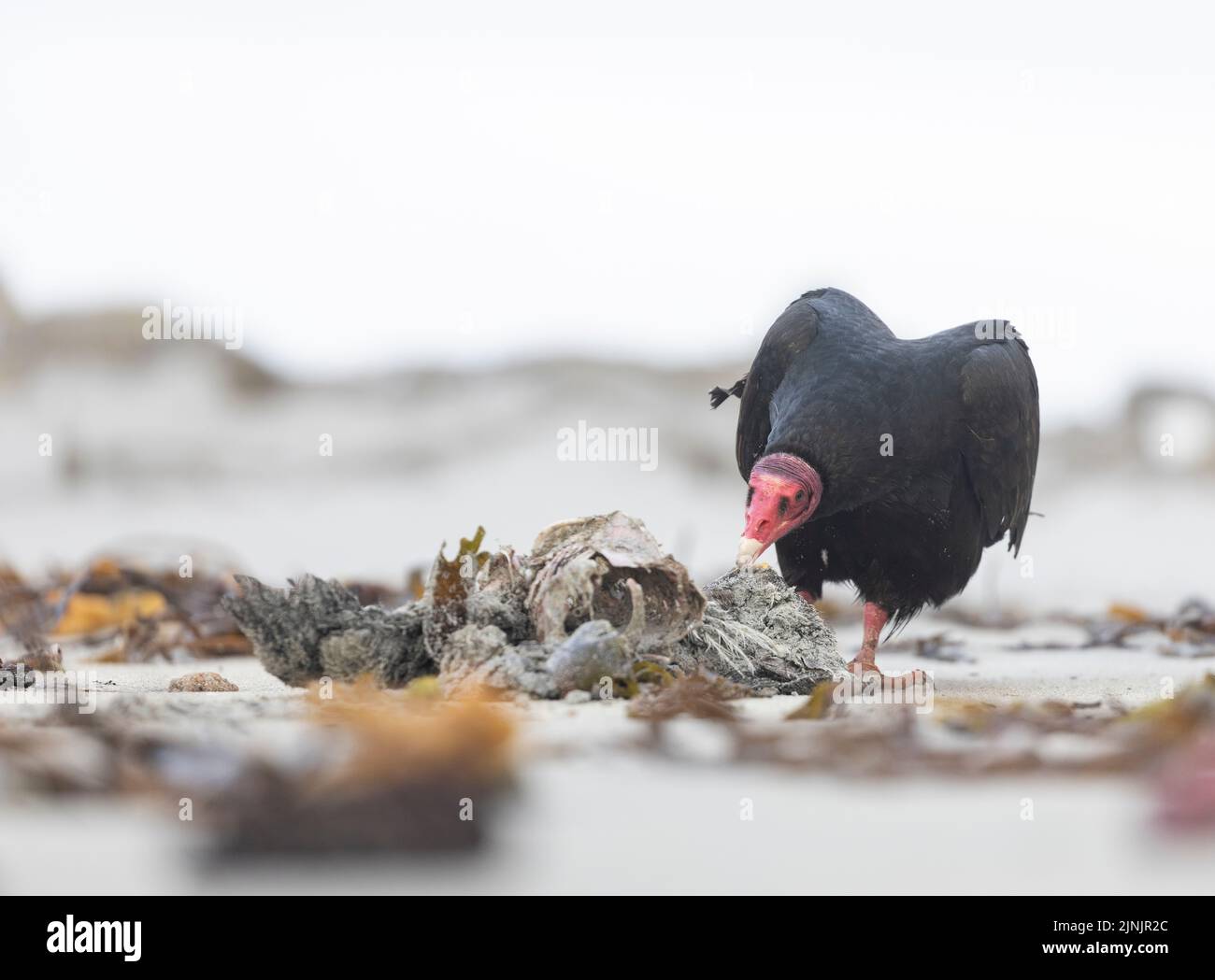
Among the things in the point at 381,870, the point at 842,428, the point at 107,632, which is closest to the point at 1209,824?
the point at 381,870

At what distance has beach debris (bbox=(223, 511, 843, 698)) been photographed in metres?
3.58

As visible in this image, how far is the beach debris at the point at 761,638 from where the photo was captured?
4086mm

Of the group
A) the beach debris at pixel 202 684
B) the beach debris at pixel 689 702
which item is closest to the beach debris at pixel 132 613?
the beach debris at pixel 202 684

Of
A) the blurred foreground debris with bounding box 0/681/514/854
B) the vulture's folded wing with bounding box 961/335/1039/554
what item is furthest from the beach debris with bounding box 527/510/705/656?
the vulture's folded wing with bounding box 961/335/1039/554

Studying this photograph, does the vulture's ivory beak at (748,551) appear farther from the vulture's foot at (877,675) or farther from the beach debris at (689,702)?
the beach debris at (689,702)

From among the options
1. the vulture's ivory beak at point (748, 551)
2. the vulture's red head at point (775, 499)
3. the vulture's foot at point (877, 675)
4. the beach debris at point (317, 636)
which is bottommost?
the vulture's foot at point (877, 675)

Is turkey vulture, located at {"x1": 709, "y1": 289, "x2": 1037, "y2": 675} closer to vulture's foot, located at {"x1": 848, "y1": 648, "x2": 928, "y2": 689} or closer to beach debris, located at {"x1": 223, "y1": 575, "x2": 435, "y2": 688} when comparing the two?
vulture's foot, located at {"x1": 848, "y1": 648, "x2": 928, "y2": 689}

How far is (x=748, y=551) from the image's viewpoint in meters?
5.04

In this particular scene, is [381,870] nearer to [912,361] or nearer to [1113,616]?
[912,361]

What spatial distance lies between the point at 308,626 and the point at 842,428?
2.46 metres

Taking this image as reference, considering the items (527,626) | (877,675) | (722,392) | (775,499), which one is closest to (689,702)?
(527,626)

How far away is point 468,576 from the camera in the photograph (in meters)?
4.00

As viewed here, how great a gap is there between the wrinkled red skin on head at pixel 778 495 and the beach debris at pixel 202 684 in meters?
2.04

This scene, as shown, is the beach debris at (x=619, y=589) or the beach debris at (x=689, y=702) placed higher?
Answer: the beach debris at (x=619, y=589)
